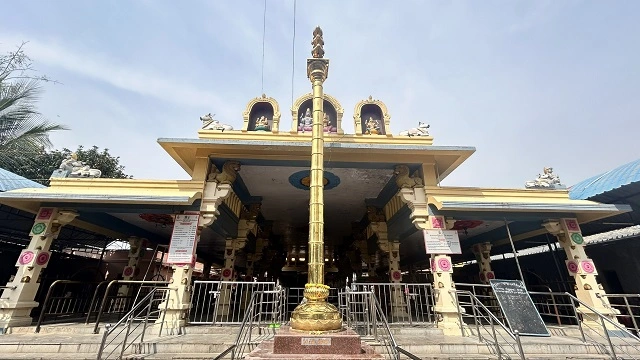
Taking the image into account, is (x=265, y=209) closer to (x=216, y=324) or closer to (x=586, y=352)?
(x=216, y=324)

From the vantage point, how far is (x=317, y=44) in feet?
22.0

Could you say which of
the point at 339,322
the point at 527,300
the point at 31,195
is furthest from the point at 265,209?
the point at 527,300

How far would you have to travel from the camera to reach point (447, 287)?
23.5 ft

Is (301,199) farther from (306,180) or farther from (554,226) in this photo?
(554,226)

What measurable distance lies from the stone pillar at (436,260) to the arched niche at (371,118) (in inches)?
69.9

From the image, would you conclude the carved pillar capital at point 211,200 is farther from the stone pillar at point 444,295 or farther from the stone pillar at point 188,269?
the stone pillar at point 444,295

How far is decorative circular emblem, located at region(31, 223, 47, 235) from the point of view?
737cm

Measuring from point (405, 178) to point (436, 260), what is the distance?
2.42 meters

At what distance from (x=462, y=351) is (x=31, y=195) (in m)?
10.5

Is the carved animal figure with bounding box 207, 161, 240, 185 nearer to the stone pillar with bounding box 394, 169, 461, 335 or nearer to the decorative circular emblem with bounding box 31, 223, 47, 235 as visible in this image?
the decorative circular emblem with bounding box 31, 223, 47, 235

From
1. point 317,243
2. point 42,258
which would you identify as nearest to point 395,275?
point 317,243

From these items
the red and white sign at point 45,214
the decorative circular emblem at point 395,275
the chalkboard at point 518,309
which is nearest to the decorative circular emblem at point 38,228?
the red and white sign at point 45,214

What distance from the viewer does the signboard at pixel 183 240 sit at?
23.3 feet

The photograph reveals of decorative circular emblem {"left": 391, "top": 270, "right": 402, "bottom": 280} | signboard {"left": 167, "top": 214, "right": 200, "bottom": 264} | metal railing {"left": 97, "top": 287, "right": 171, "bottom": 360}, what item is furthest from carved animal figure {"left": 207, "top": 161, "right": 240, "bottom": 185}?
decorative circular emblem {"left": 391, "top": 270, "right": 402, "bottom": 280}
